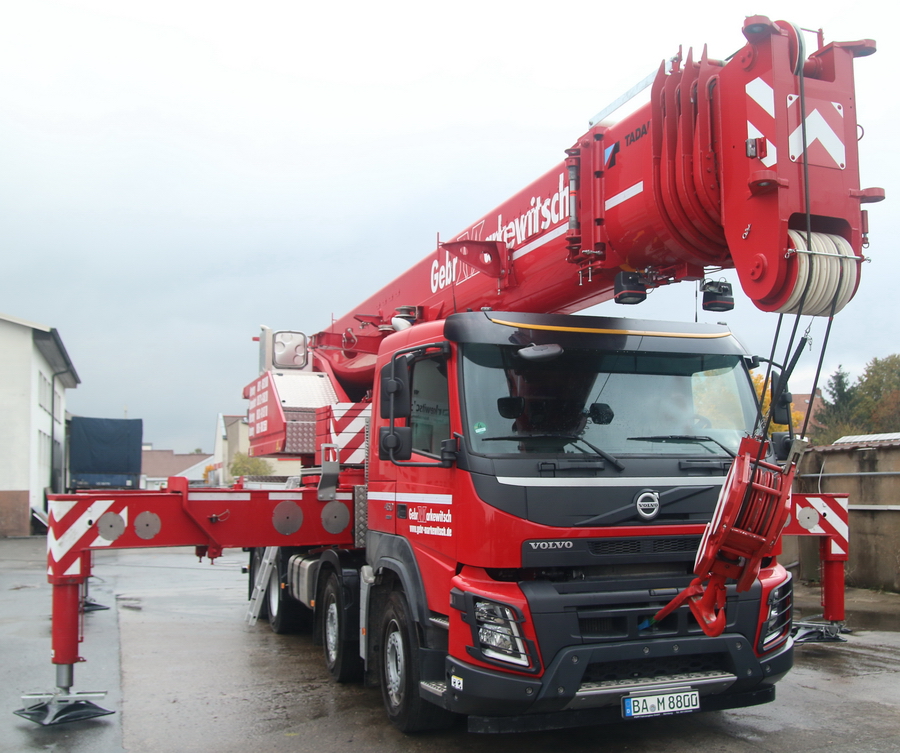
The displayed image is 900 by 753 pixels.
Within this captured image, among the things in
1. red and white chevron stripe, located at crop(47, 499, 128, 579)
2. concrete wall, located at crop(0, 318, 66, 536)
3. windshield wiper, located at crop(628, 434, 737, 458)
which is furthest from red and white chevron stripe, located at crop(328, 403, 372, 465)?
concrete wall, located at crop(0, 318, 66, 536)

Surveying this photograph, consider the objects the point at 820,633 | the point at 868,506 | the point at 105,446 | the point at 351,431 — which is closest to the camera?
the point at 351,431

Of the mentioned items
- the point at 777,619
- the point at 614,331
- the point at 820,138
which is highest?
the point at 820,138

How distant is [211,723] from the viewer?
20.2 ft

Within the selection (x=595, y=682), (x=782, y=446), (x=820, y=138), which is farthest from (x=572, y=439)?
(x=820, y=138)

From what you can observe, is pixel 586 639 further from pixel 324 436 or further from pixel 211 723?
pixel 324 436

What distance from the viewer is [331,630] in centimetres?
752

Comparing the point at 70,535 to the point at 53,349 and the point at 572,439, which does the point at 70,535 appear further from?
the point at 53,349

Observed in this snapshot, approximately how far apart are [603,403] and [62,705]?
462 cm

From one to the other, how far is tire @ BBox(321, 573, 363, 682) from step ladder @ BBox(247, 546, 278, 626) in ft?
7.74

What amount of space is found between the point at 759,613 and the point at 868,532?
7412mm

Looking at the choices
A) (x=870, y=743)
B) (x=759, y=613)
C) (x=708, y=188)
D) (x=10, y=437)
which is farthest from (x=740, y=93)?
(x=10, y=437)

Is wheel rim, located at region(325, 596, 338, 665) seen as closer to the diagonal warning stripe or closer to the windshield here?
the windshield

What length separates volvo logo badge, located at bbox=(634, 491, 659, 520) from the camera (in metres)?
4.95

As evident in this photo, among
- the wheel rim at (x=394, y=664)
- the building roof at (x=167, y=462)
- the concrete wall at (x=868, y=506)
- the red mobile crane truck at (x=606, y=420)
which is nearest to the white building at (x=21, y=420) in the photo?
the red mobile crane truck at (x=606, y=420)
